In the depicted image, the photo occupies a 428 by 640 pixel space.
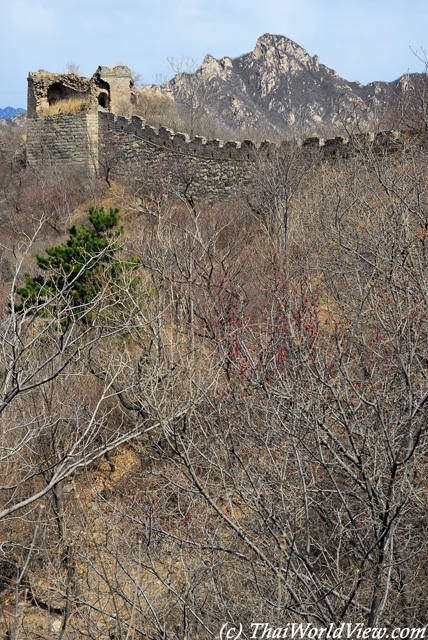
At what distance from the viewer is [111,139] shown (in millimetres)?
20281

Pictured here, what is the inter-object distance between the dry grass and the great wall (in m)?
0.06

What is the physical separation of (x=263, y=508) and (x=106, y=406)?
5.61m

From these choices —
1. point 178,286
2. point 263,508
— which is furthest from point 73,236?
point 263,508

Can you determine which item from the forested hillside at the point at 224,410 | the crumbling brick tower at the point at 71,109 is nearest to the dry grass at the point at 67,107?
the crumbling brick tower at the point at 71,109

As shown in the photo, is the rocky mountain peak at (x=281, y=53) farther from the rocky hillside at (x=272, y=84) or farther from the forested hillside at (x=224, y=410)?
the forested hillside at (x=224, y=410)

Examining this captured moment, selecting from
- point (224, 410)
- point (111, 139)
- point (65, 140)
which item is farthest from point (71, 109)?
point (224, 410)

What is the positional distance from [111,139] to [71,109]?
2.58 m

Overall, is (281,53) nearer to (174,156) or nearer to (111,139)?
(111,139)

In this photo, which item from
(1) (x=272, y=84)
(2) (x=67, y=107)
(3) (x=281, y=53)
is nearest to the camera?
(2) (x=67, y=107)

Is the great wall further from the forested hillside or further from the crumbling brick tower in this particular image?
the forested hillside

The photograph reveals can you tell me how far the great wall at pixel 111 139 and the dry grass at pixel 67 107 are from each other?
2.3 inches

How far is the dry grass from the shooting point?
21094mm

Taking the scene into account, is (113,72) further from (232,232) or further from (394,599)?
(394,599)

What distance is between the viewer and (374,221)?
8.35m
